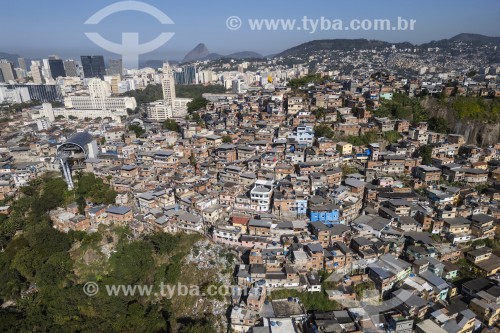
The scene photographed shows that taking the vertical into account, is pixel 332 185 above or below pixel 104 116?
below

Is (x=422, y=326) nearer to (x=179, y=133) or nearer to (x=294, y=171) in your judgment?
(x=294, y=171)

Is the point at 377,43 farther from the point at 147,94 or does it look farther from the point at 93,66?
the point at 93,66

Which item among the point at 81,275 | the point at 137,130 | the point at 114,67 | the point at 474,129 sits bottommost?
the point at 81,275

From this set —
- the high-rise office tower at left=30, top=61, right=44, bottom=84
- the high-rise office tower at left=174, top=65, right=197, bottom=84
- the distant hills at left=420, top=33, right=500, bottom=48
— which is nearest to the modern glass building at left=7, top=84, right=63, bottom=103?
the high-rise office tower at left=30, top=61, right=44, bottom=84

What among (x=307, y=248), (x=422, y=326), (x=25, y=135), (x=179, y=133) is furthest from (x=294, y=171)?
(x=25, y=135)

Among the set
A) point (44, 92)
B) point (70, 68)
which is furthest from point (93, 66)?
point (44, 92)

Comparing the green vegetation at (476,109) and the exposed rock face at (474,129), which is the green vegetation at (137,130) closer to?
the exposed rock face at (474,129)
